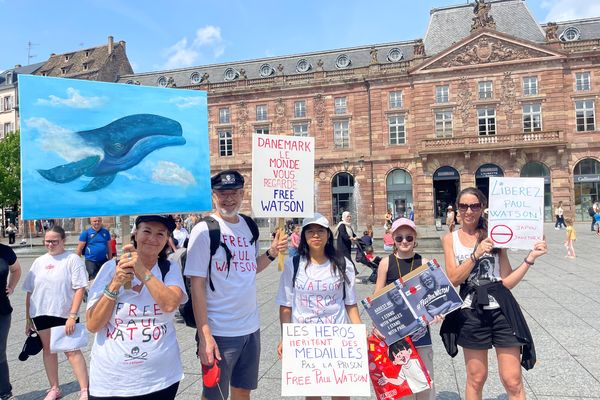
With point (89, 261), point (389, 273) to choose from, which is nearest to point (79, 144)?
point (389, 273)

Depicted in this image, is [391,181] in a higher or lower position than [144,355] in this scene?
higher

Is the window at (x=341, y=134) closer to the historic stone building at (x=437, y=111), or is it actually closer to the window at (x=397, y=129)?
the historic stone building at (x=437, y=111)

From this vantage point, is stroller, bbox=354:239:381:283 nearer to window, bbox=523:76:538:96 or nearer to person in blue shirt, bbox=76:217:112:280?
person in blue shirt, bbox=76:217:112:280

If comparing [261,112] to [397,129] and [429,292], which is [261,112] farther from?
[429,292]

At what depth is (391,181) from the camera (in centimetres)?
3459

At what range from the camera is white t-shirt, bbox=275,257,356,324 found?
3.23 metres

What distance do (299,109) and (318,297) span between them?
34.6 metres

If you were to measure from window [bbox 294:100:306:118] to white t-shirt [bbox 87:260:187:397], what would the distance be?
1377 inches

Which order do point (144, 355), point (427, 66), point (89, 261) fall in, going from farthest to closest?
1. point (427, 66)
2. point (89, 261)
3. point (144, 355)

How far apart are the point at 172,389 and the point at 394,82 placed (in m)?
34.4

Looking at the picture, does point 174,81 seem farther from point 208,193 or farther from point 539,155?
point 208,193

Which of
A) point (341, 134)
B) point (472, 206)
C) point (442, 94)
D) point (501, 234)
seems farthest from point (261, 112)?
point (501, 234)

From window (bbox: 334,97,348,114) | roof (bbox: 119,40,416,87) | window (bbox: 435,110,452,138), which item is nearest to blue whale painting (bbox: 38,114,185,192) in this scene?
window (bbox: 435,110,452,138)

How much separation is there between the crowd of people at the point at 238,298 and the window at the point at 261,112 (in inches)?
1384
